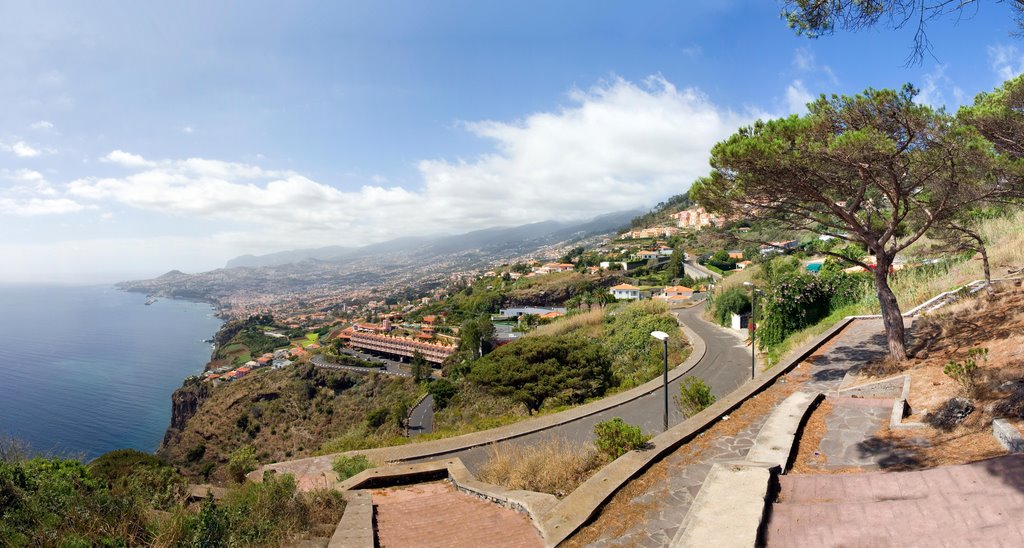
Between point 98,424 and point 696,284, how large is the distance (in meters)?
62.4

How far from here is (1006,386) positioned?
500cm

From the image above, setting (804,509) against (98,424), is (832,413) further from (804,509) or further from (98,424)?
(98,424)

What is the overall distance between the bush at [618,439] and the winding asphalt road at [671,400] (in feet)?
9.06

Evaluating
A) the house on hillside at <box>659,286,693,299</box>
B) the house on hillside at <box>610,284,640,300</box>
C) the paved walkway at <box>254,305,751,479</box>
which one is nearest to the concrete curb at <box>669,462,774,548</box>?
the paved walkway at <box>254,305,751,479</box>

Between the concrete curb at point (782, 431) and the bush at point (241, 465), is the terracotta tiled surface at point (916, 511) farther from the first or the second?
the bush at point (241, 465)

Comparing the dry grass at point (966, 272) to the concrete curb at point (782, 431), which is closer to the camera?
the concrete curb at point (782, 431)

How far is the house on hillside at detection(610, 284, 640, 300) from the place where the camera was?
52.5 metres

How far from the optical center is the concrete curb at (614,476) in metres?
3.98

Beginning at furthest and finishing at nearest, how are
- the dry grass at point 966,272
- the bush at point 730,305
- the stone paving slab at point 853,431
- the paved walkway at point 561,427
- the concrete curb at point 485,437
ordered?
the bush at point 730,305
the dry grass at point 966,272
the concrete curb at point 485,437
the paved walkway at point 561,427
the stone paving slab at point 853,431

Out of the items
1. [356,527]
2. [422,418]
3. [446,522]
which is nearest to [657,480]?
[446,522]

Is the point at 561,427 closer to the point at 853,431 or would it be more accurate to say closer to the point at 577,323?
the point at 853,431

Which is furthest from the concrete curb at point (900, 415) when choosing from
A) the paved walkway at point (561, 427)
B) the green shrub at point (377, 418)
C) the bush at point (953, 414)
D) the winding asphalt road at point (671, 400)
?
the green shrub at point (377, 418)

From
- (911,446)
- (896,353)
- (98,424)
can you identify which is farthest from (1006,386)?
(98,424)

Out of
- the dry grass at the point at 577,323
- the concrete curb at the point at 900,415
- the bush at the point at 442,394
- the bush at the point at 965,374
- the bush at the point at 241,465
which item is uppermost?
the bush at the point at 965,374
